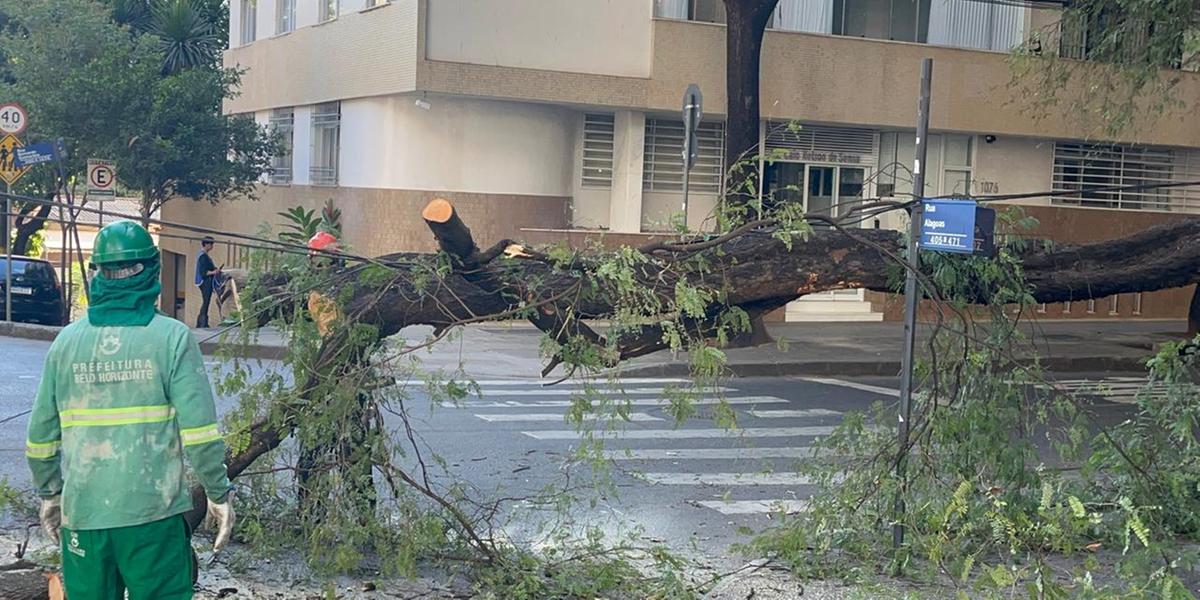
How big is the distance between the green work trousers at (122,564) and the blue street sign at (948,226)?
3732 millimetres

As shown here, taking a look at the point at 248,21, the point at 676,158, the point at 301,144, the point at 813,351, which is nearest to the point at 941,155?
the point at 676,158

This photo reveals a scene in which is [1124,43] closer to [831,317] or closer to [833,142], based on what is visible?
[833,142]

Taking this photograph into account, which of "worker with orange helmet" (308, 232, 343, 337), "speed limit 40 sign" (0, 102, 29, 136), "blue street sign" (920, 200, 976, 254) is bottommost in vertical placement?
"worker with orange helmet" (308, 232, 343, 337)

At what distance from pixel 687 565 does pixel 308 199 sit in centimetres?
1885

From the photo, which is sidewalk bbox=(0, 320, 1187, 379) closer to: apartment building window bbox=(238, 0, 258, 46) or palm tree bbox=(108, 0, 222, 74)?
palm tree bbox=(108, 0, 222, 74)

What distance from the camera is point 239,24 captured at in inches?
1174

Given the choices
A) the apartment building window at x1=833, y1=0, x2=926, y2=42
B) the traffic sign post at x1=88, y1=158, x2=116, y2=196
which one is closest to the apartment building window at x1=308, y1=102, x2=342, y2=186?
the traffic sign post at x1=88, y1=158, x2=116, y2=196

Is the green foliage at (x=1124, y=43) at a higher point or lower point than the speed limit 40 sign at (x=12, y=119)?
higher

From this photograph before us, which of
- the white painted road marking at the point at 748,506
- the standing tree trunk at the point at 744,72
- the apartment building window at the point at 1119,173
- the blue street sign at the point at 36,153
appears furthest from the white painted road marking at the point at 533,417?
the apartment building window at the point at 1119,173

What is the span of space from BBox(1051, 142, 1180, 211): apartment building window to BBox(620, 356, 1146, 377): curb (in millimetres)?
6433

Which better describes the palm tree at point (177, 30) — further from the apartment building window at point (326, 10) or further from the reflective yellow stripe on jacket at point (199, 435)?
the reflective yellow stripe on jacket at point (199, 435)

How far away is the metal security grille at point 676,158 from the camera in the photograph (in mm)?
22250

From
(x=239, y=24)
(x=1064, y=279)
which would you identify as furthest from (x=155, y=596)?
(x=239, y=24)

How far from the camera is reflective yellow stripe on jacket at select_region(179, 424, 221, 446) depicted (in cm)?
445
